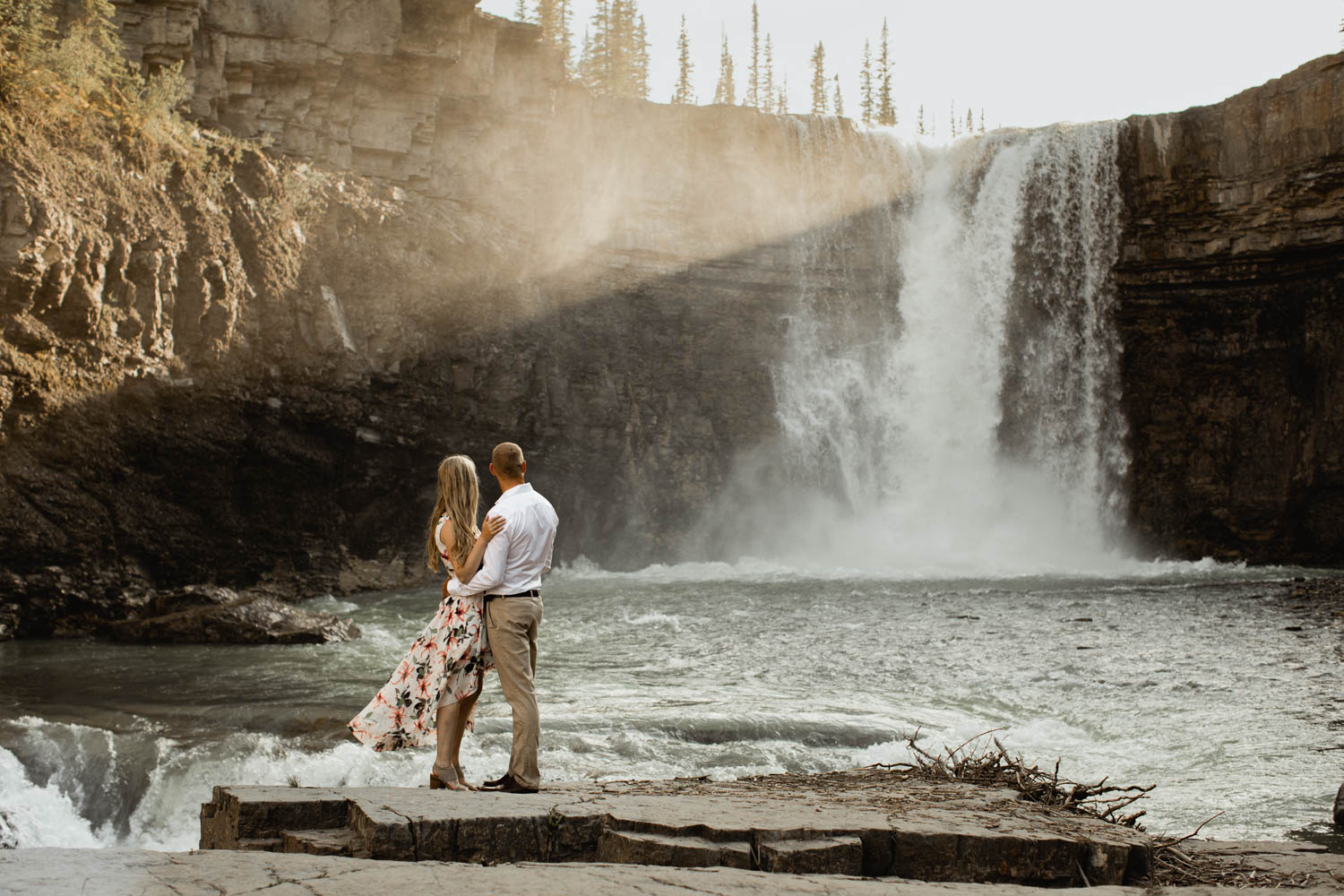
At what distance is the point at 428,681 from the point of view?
6090mm

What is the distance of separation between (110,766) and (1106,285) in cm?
2648

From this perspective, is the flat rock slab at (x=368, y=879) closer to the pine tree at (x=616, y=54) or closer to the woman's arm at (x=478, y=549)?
the woman's arm at (x=478, y=549)

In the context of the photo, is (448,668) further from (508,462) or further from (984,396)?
(984,396)

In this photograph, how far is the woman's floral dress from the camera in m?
6.06

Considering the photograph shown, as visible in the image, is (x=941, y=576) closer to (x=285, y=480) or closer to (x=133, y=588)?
(x=285, y=480)

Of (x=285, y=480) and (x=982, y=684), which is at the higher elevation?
(x=285, y=480)

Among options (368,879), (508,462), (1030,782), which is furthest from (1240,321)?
(368,879)

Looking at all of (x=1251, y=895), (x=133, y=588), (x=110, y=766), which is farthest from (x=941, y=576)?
(x=1251, y=895)

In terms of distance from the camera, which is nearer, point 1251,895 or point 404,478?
point 1251,895

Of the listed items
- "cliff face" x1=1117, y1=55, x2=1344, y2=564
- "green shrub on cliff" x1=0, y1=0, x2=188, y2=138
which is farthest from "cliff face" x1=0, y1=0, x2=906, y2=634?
"cliff face" x1=1117, y1=55, x2=1344, y2=564

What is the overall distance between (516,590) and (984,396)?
24.5 meters

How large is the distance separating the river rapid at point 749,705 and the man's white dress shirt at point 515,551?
100 inches

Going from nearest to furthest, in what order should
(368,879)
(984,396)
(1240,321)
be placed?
(368,879) → (1240,321) → (984,396)

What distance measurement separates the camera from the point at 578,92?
28922 millimetres
